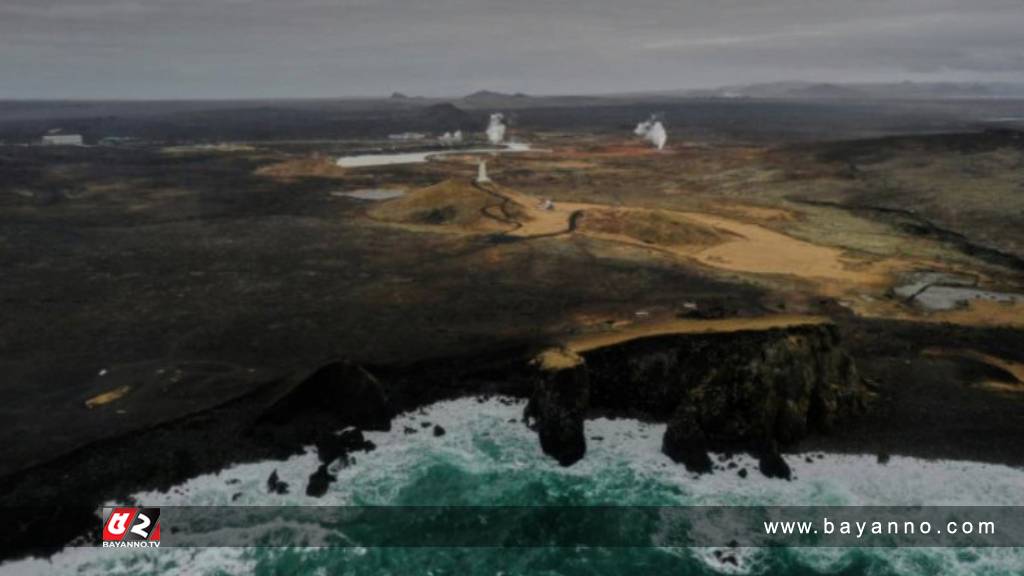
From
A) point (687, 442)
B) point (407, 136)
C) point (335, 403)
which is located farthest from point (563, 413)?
point (407, 136)

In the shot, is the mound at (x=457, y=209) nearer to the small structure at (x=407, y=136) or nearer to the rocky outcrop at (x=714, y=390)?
the rocky outcrop at (x=714, y=390)

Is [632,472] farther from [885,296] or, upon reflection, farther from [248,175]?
[248,175]

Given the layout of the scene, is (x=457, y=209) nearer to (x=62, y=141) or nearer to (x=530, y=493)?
(x=530, y=493)

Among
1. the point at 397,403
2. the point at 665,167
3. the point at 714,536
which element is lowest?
the point at 714,536

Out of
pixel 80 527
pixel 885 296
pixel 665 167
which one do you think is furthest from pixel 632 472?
pixel 665 167

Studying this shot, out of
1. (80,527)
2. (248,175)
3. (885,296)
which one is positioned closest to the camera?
(80,527)

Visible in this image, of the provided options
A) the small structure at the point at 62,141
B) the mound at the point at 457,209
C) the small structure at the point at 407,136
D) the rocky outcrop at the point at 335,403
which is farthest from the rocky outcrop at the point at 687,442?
the small structure at the point at 62,141
